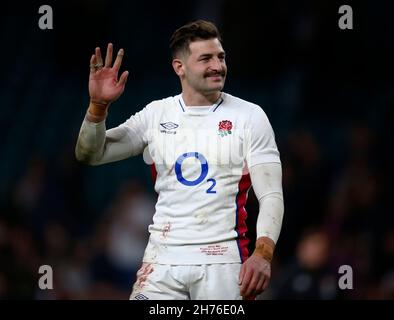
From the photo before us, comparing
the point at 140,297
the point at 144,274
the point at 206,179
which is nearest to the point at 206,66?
the point at 206,179

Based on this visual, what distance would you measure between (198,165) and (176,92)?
A: 19.1 feet

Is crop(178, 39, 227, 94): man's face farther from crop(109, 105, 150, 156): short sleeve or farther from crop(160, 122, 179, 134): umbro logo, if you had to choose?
crop(109, 105, 150, 156): short sleeve

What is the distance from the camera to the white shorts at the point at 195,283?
5199 mm

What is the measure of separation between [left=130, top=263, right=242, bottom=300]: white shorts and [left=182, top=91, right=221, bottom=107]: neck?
89 centimetres

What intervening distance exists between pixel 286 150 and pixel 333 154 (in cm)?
107

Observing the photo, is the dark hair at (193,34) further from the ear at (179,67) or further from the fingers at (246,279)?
the fingers at (246,279)

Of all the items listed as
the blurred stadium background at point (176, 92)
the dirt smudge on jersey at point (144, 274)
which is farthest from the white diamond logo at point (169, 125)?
the blurred stadium background at point (176, 92)

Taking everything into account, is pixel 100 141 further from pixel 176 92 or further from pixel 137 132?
pixel 176 92

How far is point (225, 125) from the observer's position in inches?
213

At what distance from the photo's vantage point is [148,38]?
12242mm

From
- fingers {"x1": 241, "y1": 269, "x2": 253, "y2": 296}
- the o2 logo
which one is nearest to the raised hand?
the o2 logo

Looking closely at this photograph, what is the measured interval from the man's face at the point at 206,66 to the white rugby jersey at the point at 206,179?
144 millimetres
